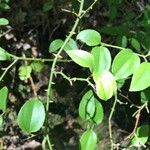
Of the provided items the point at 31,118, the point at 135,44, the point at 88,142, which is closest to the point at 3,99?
the point at 31,118

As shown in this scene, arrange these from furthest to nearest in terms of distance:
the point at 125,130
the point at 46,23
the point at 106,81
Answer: the point at 46,23, the point at 125,130, the point at 106,81

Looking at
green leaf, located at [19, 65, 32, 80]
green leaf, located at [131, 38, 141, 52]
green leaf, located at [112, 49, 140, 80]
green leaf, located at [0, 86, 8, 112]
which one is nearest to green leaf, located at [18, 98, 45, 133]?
green leaf, located at [0, 86, 8, 112]

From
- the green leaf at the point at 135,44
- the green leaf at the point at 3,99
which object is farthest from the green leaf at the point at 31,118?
the green leaf at the point at 135,44

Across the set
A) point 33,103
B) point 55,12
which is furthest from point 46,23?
point 33,103

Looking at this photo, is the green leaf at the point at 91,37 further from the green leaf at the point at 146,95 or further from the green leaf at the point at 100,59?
the green leaf at the point at 146,95

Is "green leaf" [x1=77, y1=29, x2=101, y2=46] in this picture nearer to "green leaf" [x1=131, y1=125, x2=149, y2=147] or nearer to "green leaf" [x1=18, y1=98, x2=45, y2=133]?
"green leaf" [x1=18, y1=98, x2=45, y2=133]

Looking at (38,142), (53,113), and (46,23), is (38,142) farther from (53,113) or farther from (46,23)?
(46,23)
